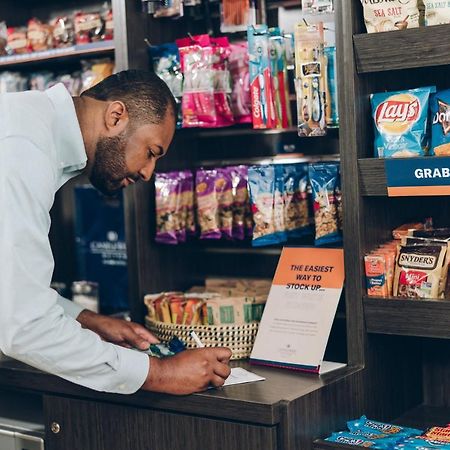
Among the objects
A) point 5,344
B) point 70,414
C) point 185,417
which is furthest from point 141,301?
point 5,344

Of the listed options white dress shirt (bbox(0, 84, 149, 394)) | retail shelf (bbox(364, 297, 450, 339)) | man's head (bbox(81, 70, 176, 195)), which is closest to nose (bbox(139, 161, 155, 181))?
man's head (bbox(81, 70, 176, 195))

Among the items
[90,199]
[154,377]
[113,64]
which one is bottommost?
[154,377]

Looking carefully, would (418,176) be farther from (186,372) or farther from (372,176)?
(186,372)

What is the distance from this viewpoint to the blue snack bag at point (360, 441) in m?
2.10

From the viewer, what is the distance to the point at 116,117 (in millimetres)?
2266

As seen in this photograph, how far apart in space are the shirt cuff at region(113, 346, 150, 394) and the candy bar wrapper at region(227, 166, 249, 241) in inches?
30.9

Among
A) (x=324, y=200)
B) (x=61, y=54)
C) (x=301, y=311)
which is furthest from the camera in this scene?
(x=61, y=54)

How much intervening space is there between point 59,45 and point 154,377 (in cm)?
157

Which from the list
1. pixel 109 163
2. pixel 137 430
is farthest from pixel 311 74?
pixel 137 430

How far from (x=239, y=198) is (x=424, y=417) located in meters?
0.88

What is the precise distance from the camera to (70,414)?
2498mm

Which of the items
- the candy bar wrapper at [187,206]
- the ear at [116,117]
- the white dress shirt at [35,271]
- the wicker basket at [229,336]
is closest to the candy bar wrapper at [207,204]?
the candy bar wrapper at [187,206]

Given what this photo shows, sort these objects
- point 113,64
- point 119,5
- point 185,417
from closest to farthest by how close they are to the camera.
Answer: point 185,417 < point 119,5 < point 113,64

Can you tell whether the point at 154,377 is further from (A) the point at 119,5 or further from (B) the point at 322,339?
(A) the point at 119,5
